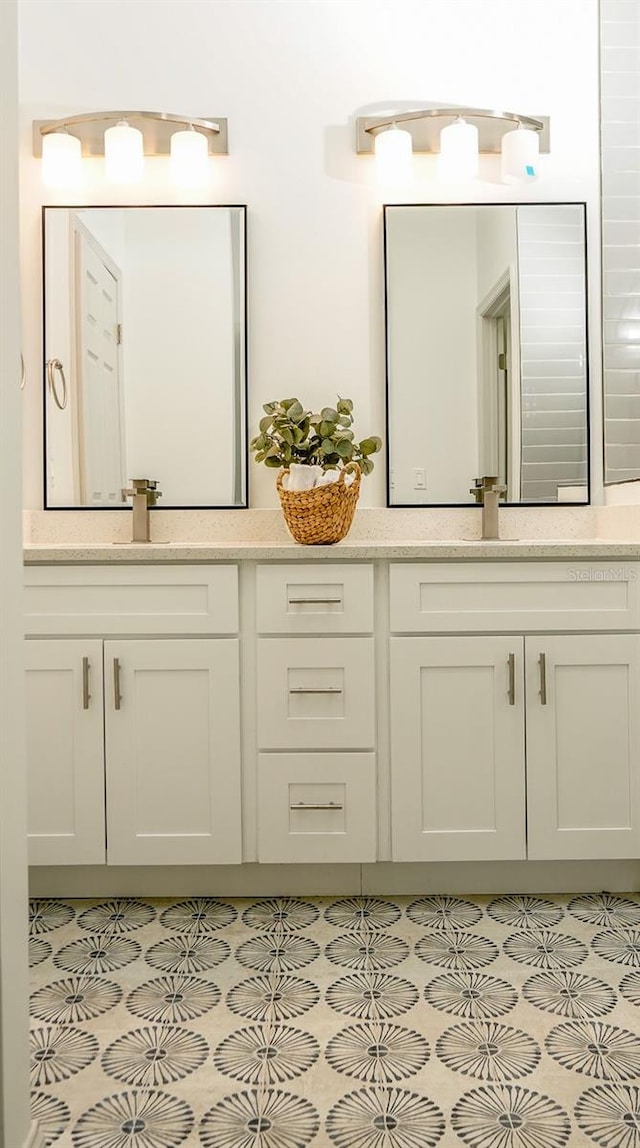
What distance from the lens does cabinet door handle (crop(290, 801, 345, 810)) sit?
2.24 m

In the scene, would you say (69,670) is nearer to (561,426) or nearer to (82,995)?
(82,995)

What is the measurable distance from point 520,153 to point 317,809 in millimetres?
2020

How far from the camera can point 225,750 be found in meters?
2.24

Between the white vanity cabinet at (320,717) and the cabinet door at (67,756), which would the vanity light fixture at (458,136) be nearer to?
the white vanity cabinet at (320,717)

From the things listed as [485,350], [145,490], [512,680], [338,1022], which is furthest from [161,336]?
→ [338,1022]

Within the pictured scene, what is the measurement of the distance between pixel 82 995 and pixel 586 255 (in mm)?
2468

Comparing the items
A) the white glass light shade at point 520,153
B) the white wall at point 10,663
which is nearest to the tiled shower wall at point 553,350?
the white glass light shade at point 520,153

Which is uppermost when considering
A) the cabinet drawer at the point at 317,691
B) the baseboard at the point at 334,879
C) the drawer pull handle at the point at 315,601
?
the drawer pull handle at the point at 315,601

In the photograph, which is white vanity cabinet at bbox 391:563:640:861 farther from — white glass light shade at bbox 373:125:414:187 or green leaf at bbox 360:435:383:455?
white glass light shade at bbox 373:125:414:187

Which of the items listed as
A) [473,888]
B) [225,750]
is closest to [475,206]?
[225,750]

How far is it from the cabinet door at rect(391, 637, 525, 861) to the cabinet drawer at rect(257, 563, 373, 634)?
15 cm

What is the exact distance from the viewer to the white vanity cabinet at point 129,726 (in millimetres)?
2230

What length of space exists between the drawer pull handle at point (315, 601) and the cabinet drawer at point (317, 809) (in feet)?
1.25

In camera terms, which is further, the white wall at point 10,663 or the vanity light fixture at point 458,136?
the vanity light fixture at point 458,136
